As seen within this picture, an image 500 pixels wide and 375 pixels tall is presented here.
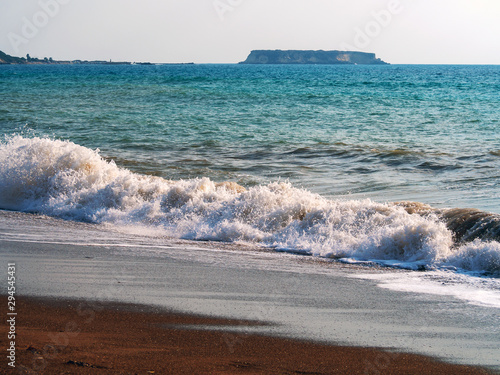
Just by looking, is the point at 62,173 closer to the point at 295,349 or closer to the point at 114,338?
the point at 114,338

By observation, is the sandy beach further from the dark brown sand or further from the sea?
the sea

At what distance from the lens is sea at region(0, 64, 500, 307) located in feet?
20.8

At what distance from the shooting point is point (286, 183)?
1035 cm

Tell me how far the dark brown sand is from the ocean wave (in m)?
2.67

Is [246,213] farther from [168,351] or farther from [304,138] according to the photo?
[304,138]

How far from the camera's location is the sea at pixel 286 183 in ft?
20.8

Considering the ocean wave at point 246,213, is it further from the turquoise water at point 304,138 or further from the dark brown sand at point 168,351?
the dark brown sand at point 168,351

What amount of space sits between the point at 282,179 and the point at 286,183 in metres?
0.57

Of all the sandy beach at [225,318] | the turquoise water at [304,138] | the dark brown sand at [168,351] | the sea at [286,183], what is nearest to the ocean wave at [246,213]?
the sea at [286,183]

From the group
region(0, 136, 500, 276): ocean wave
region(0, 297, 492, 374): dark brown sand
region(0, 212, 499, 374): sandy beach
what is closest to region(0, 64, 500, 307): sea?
region(0, 136, 500, 276): ocean wave

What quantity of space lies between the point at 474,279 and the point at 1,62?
18157cm

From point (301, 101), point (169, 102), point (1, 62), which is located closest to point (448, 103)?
point (301, 101)

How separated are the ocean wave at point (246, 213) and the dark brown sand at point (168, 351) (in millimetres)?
2671

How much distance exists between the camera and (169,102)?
29.5 meters
